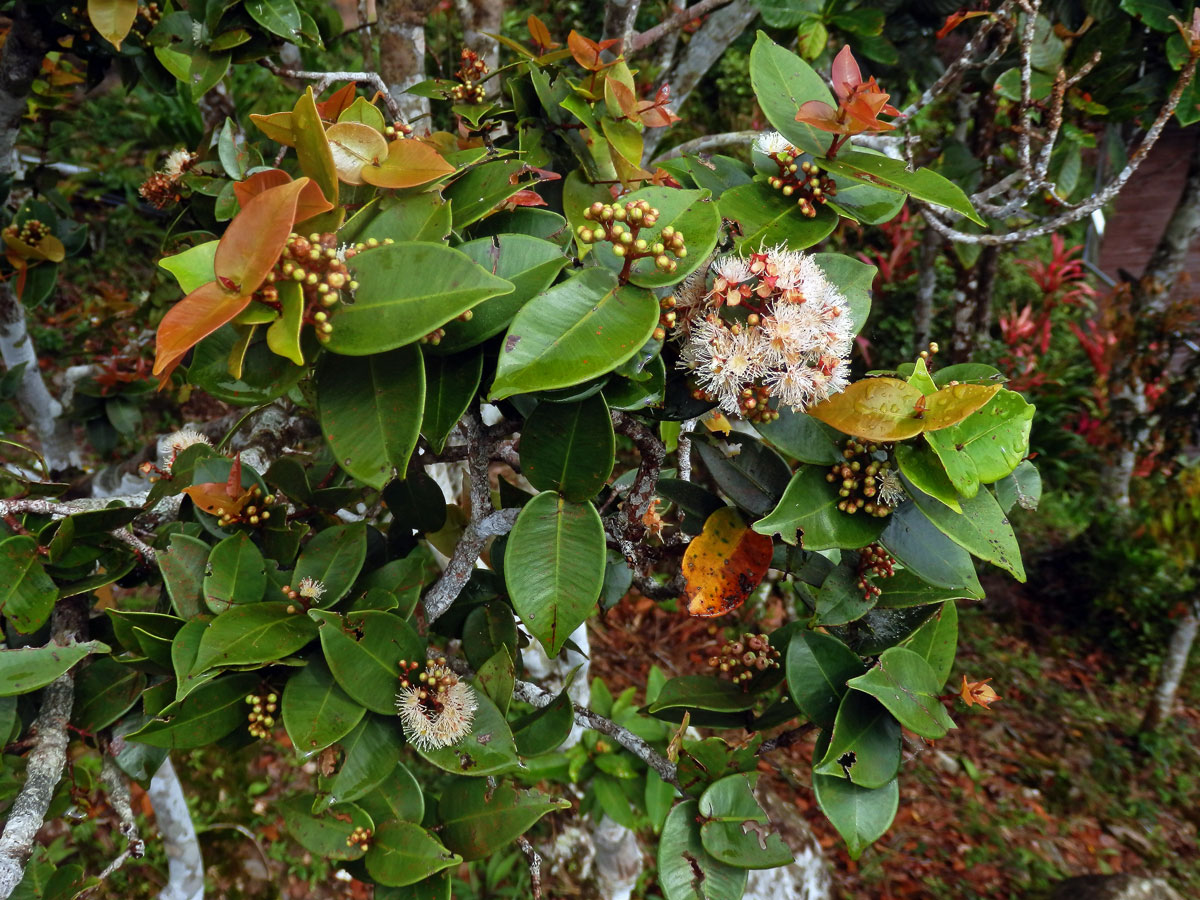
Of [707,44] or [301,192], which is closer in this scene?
[301,192]

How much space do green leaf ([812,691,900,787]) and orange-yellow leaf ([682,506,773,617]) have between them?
14cm

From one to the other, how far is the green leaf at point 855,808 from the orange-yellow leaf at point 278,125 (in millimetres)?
717

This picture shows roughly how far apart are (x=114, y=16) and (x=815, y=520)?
1.18 m

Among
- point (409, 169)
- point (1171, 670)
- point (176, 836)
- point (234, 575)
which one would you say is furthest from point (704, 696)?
point (1171, 670)

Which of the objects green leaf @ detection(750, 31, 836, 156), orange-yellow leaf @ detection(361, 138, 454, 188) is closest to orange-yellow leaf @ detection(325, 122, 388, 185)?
orange-yellow leaf @ detection(361, 138, 454, 188)

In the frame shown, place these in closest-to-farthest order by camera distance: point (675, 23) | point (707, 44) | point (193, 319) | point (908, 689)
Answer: point (193, 319) → point (908, 689) → point (675, 23) → point (707, 44)

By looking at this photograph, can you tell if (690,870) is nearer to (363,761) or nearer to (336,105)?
(363,761)

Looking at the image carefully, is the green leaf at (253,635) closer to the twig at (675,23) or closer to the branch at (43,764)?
the branch at (43,764)

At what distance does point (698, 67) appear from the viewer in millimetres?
1890

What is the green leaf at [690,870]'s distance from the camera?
76 cm

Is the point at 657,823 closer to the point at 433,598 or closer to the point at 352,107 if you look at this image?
the point at 433,598

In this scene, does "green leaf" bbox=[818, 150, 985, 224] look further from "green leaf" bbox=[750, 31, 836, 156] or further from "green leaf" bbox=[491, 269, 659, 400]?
"green leaf" bbox=[491, 269, 659, 400]

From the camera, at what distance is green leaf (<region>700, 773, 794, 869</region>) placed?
0.76m

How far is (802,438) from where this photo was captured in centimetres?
68
